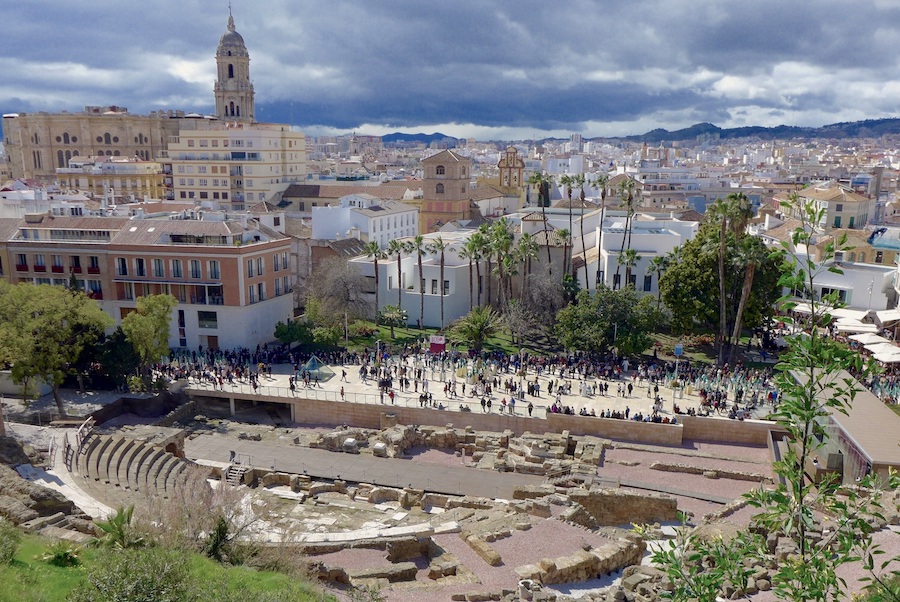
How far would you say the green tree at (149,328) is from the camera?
3728 centimetres

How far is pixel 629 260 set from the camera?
1992 inches

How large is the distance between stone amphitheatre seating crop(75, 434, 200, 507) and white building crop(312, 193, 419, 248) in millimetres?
36326

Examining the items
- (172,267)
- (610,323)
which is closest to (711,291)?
(610,323)

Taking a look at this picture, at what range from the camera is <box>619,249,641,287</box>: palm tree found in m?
50.1

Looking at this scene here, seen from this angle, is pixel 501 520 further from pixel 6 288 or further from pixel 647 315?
pixel 6 288

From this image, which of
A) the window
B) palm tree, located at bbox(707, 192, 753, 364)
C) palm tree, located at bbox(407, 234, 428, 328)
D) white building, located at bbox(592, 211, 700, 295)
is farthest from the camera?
white building, located at bbox(592, 211, 700, 295)

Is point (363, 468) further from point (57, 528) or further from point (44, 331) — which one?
point (44, 331)

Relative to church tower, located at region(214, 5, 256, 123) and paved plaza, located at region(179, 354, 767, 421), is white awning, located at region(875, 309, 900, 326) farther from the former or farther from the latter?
church tower, located at region(214, 5, 256, 123)

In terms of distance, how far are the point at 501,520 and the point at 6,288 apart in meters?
27.2

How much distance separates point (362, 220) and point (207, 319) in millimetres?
24223

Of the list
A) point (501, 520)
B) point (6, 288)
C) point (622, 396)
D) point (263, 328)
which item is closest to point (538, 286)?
point (622, 396)

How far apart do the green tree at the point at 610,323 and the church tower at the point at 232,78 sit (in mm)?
91820

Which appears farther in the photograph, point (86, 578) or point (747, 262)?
point (747, 262)

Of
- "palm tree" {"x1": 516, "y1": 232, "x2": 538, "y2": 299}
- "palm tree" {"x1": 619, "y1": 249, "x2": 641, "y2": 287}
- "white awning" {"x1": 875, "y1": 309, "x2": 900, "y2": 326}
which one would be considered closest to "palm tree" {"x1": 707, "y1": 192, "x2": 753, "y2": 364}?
"palm tree" {"x1": 619, "y1": 249, "x2": 641, "y2": 287}
